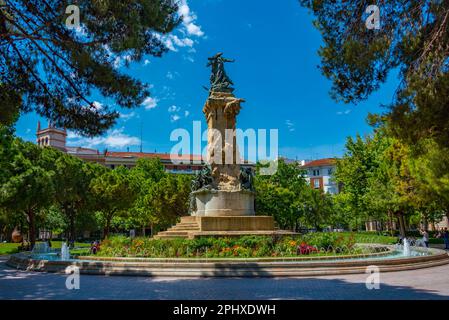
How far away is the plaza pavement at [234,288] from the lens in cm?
1034

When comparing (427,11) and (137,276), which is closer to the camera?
(427,11)

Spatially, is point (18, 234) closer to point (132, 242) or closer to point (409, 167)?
point (132, 242)

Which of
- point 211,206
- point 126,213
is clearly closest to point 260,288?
point 211,206

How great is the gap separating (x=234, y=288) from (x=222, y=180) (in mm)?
12771

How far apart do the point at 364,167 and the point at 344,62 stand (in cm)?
3021

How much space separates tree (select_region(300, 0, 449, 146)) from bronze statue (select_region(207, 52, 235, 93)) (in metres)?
13.0

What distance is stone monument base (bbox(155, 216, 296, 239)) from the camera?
2014 centimetres

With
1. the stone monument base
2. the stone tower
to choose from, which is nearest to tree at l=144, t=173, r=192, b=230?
the stone monument base

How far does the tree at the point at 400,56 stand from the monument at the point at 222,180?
1035cm

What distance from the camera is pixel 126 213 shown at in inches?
2111

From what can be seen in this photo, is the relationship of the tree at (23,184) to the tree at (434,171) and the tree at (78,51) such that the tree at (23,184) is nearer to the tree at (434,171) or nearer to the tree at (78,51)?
the tree at (78,51)

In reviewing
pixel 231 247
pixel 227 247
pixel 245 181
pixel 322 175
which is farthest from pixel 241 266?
pixel 322 175

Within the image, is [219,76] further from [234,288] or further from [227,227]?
[234,288]

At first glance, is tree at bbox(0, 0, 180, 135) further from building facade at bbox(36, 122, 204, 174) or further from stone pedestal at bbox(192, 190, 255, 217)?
building facade at bbox(36, 122, 204, 174)
